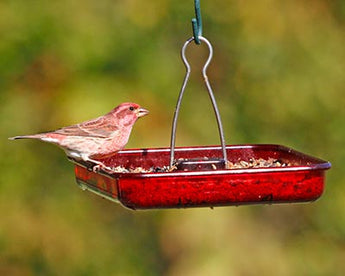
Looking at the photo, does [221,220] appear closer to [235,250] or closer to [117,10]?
[235,250]

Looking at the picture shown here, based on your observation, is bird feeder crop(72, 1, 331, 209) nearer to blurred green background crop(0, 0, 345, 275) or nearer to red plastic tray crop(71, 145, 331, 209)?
red plastic tray crop(71, 145, 331, 209)

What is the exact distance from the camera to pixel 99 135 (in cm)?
604

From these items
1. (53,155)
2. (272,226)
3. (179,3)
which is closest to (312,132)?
(272,226)

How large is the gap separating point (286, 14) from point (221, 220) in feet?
5.58

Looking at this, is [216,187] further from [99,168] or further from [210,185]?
[99,168]

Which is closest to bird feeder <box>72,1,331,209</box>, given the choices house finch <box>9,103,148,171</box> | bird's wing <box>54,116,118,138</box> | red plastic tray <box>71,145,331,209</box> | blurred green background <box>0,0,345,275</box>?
red plastic tray <box>71,145,331,209</box>

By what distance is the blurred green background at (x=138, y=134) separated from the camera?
310 inches

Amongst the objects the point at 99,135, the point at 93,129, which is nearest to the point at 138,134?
the point at 93,129

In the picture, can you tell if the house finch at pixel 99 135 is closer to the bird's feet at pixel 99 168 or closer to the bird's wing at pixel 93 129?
the bird's wing at pixel 93 129

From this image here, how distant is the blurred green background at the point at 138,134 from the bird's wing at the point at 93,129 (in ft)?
4.45

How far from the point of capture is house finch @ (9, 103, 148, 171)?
19.5 ft

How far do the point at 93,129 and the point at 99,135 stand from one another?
173mm

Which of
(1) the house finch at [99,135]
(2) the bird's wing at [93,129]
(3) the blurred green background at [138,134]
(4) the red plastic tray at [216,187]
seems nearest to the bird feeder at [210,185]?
(4) the red plastic tray at [216,187]

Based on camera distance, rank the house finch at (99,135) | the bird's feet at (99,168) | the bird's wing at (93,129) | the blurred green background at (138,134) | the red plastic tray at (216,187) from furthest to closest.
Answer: the blurred green background at (138,134) < the bird's wing at (93,129) < the house finch at (99,135) < the bird's feet at (99,168) < the red plastic tray at (216,187)
